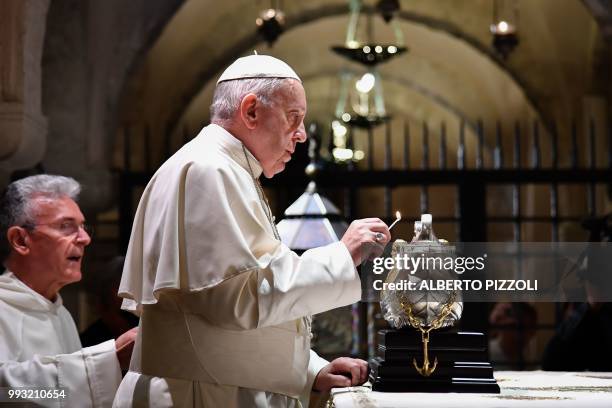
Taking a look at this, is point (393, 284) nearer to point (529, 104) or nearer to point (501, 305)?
point (501, 305)

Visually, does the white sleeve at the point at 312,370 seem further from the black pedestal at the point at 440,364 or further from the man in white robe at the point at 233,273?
the black pedestal at the point at 440,364

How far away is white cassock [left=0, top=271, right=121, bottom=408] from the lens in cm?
502

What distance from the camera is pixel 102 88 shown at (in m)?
10.4

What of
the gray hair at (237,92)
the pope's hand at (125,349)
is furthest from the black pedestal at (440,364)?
the pope's hand at (125,349)

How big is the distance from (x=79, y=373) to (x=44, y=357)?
17 centimetres

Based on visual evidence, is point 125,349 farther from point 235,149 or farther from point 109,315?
point 109,315

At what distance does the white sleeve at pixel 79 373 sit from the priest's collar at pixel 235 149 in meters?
1.33

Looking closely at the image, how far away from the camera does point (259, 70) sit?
4.24 meters

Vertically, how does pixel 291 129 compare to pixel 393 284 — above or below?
above

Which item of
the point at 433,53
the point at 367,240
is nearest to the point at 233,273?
the point at 367,240

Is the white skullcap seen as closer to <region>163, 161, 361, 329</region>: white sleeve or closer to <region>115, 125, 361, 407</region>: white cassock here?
<region>115, 125, 361, 407</region>: white cassock

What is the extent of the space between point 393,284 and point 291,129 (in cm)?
67

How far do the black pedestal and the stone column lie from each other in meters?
4.00

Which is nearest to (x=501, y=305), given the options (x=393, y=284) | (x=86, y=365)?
(x=86, y=365)
